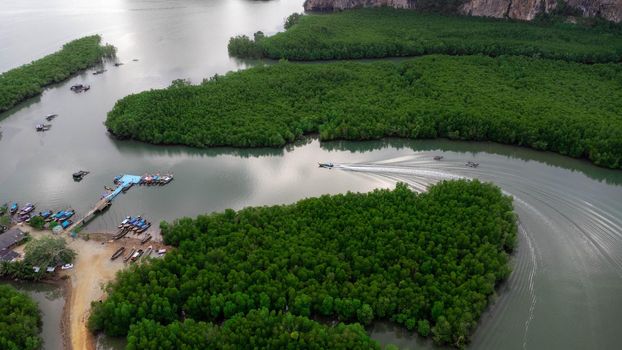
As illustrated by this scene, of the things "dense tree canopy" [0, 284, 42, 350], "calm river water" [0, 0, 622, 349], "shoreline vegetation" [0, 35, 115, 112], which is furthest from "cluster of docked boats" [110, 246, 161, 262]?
"shoreline vegetation" [0, 35, 115, 112]

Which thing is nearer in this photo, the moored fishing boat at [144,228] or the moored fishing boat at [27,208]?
the moored fishing boat at [144,228]

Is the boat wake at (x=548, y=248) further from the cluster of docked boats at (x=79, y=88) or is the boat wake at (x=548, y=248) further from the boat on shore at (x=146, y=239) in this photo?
the cluster of docked boats at (x=79, y=88)

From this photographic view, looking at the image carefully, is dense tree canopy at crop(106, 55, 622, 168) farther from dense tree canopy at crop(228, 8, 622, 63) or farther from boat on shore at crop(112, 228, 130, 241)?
boat on shore at crop(112, 228, 130, 241)

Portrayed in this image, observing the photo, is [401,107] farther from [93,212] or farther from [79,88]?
[79,88]

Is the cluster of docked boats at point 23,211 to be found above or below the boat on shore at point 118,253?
above

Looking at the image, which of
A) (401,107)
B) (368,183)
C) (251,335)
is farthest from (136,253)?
(401,107)

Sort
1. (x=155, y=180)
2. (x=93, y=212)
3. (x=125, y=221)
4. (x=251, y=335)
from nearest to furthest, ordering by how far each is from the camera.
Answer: (x=251, y=335) < (x=125, y=221) < (x=93, y=212) < (x=155, y=180)

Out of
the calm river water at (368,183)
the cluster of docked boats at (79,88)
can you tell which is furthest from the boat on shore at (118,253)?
the cluster of docked boats at (79,88)
